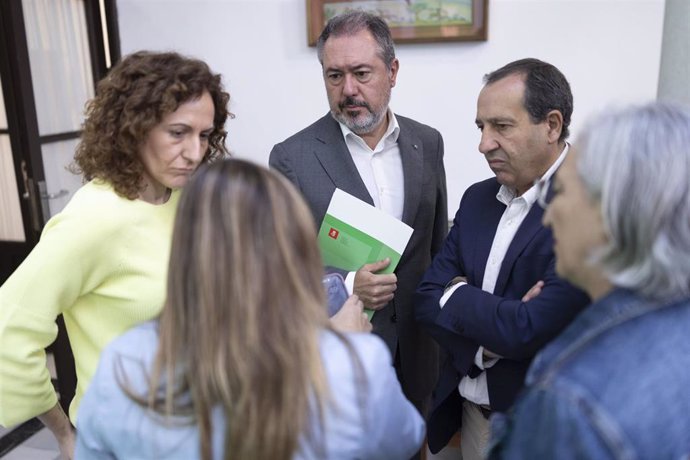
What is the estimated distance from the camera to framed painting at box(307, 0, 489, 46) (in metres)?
2.71

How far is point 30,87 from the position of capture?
Answer: 262 cm

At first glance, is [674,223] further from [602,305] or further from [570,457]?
[570,457]

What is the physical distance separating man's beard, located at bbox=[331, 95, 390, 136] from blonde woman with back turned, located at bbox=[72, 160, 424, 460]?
1004mm

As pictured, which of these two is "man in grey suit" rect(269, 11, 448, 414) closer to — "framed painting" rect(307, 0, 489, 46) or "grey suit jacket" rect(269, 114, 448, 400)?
"grey suit jacket" rect(269, 114, 448, 400)

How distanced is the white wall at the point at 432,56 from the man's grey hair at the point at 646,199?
2029 mm

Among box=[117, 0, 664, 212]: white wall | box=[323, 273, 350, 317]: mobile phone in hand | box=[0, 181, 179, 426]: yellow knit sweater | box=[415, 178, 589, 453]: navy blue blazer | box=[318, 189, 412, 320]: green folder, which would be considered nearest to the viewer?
box=[0, 181, 179, 426]: yellow knit sweater

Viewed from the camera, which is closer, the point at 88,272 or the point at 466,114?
the point at 88,272

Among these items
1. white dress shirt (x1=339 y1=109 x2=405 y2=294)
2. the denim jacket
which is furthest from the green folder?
the denim jacket

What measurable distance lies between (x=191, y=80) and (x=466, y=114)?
6.29 ft

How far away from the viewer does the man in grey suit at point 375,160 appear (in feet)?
5.79

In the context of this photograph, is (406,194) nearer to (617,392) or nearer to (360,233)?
(360,233)

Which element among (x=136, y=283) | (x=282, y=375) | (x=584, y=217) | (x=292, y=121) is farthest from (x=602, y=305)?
(x=292, y=121)

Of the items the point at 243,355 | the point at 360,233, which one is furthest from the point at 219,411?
the point at 360,233

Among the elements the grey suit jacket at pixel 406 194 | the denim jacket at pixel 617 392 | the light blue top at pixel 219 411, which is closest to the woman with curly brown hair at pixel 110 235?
the light blue top at pixel 219 411
